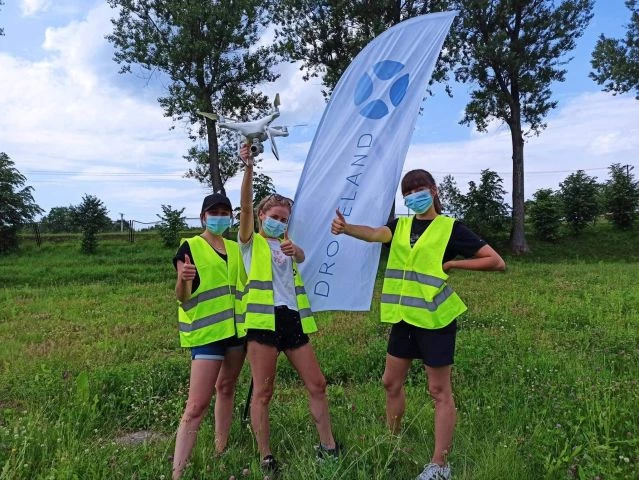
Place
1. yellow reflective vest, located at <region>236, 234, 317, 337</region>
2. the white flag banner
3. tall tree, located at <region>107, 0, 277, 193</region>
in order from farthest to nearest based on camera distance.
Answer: tall tree, located at <region>107, 0, 277, 193</region>
the white flag banner
yellow reflective vest, located at <region>236, 234, 317, 337</region>

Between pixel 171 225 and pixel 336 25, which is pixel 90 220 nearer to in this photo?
pixel 171 225

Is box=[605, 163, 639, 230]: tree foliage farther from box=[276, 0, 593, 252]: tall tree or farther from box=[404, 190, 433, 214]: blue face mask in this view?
box=[404, 190, 433, 214]: blue face mask

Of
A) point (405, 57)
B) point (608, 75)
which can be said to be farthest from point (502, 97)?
point (405, 57)

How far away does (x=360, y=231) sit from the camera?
361 centimetres

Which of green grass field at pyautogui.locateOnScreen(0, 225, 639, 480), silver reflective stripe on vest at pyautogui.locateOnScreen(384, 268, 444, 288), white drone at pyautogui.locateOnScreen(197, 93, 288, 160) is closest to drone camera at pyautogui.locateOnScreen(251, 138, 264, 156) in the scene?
white drone at pyautogui.locateOnScreen(197, 93, 288, 160)

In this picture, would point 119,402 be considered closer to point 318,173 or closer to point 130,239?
point 318,173

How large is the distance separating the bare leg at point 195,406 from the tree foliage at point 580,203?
971 inches

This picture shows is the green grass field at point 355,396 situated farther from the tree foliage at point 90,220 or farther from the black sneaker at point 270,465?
the tree foliage at point 90,220

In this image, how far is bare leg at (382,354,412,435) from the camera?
355cm

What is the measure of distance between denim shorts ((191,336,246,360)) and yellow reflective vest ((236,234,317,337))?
102mm

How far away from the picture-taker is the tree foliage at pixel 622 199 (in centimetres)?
2475

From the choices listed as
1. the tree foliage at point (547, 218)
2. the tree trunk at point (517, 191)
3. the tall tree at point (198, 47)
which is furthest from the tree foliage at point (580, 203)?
the tall tree at point (198, 47)

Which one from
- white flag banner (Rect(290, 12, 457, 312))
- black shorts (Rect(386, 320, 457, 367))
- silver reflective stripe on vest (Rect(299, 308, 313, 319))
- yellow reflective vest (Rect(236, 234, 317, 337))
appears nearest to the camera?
black shorts (Rect(386, 320, 457, 367))

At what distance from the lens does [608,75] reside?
22.4 metres
